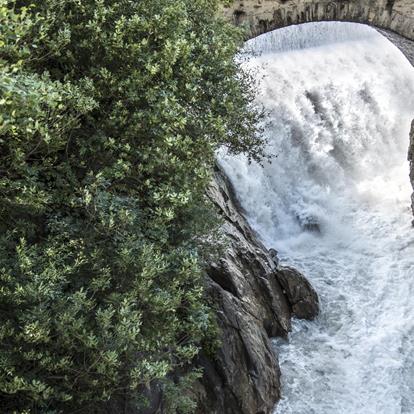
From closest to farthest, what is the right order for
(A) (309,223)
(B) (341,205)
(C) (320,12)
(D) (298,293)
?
(D) (298,293) → (C) (320,12) → (A) (309,223) → (B) (341,205)

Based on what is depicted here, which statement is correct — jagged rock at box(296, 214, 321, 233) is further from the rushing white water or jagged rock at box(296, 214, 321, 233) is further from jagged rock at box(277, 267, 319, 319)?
jagged rock at box(277, 267, 319, 319)

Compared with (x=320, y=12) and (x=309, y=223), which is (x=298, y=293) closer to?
(x=309, y=223)

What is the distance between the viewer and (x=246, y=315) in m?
8.66

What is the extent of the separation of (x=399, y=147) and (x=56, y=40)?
51.0 feet

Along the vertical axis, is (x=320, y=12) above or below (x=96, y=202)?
above

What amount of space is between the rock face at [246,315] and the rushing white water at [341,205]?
542 mm

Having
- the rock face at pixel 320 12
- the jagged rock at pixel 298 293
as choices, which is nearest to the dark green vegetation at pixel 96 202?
the jagged rock at pixel 298 293

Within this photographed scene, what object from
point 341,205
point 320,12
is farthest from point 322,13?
point 341,205

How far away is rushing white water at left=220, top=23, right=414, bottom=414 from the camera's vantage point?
983 cm

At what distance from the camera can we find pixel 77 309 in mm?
4426

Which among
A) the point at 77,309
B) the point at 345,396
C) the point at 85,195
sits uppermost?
the point at 85,195

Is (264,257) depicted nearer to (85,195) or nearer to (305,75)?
(85,195)

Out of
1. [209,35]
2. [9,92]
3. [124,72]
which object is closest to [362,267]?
[209,35]

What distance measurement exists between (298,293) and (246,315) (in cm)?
294
